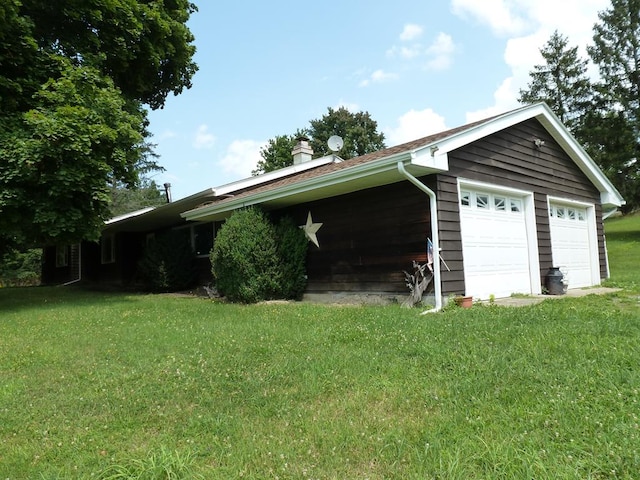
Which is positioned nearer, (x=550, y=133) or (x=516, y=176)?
(x=516, y=176)

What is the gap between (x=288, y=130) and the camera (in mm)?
37562

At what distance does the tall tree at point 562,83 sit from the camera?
28.9m

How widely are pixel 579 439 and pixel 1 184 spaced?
35.2 feet

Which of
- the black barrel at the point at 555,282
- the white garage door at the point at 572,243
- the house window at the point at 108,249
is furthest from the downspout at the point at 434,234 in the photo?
the house window at the point at 108,249

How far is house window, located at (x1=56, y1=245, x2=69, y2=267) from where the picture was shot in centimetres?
2236

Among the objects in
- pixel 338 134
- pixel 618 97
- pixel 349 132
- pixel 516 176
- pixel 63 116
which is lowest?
pixel 516 176

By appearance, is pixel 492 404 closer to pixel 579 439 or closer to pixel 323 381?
pixel 579 439

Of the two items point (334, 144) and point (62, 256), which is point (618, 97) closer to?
point (334, 144)

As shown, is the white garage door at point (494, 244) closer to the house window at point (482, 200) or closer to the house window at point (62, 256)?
the house window at point (482, 200)

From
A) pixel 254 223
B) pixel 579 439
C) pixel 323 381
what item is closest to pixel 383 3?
pixel 254 223

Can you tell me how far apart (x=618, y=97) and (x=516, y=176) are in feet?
73.1

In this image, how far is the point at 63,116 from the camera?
9.13m

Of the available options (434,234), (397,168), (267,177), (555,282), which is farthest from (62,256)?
(555,282)

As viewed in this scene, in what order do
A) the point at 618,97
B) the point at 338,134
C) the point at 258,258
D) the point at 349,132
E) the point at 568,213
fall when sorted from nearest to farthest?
the point at 258,258, the point at 568,213, the point at 618,97, the point at 349,132, the point at 338,134
